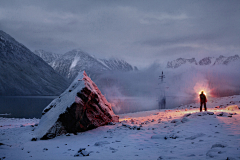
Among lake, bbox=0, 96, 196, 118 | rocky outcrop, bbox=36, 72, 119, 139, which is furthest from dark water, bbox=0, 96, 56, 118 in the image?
rocky outcrop, bbox=36, 72, 119, 139

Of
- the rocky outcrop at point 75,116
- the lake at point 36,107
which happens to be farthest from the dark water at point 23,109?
the rocky outcrop at point 75,116

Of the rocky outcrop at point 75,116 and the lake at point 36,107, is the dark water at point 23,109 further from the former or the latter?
the rocky outcrop at point 75,116

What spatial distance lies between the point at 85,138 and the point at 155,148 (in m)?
4.48

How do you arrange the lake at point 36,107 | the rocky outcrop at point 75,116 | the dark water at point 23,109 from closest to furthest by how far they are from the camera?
the rocky outcrop at point 75,116 < the dark water at point 23,109 < the lake at point 36,107

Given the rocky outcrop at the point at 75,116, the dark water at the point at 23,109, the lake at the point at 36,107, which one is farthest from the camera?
the lake at the point at 36,107

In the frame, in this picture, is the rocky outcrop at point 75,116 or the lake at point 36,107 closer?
the rocky outcrop at point 75,116

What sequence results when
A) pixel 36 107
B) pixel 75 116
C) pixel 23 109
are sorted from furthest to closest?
1. pixel 36 107
2. pixel 23 109
3. pixel 75 116

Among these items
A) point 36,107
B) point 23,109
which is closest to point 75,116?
point 23,109

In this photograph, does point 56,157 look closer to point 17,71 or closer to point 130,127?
point 130,127

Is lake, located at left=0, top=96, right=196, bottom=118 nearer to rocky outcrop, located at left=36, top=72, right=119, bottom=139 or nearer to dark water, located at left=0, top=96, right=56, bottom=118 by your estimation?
dark water, located at left=0, top=96, right=56, bottom=118

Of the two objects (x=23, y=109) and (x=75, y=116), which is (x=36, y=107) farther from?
(x=75, y=116)

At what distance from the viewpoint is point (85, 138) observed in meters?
9.30

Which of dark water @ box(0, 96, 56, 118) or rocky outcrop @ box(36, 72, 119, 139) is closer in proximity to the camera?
rocky outcrop @ box(36, 72, 119, 139)

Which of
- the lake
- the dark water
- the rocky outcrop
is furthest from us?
the lake
